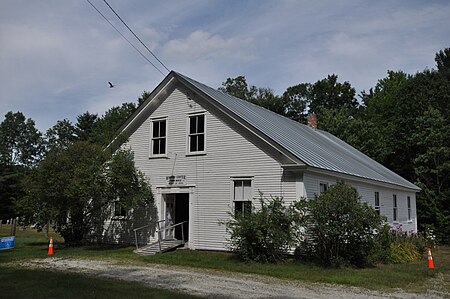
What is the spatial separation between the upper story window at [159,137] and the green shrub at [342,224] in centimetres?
806

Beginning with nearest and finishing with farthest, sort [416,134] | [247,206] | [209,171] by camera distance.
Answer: [247,206], [209,171], [416,134]

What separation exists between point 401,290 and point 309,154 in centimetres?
785

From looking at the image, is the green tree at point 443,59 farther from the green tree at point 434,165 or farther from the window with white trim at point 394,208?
the window with white trim at point 394,208

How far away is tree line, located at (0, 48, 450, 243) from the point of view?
1872 cm

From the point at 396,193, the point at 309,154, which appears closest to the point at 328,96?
the point at 396,193

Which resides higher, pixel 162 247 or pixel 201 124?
pixel 201 124

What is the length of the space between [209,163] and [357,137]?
79.6ft

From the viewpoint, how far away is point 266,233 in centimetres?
1479

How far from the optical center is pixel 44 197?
18250mm

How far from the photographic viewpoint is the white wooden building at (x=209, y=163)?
16.8 metres

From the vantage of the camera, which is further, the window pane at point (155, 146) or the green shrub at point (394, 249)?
the window pane at point (155, 146)

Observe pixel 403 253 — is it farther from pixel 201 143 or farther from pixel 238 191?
pixel 201 143

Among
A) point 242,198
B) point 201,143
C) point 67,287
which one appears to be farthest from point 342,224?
point 67,287

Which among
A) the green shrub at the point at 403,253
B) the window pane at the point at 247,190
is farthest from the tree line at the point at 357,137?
the green shrub at the point at 403,253
